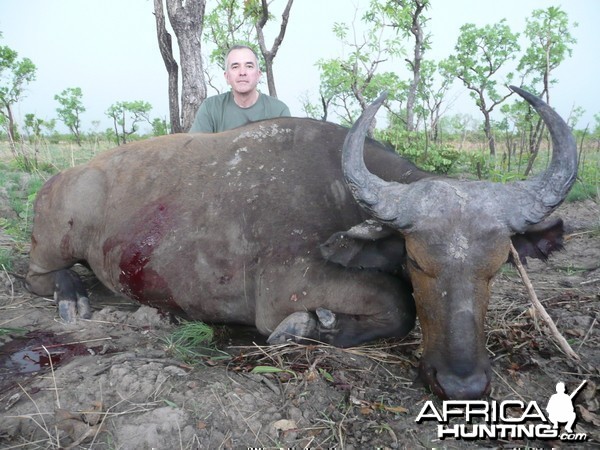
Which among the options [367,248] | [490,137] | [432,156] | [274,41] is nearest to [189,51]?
[274,41]

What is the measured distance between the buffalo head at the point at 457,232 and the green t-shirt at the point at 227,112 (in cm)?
376

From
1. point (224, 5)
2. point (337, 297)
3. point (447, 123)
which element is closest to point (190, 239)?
point (337, 297)

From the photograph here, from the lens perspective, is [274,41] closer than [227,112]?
No

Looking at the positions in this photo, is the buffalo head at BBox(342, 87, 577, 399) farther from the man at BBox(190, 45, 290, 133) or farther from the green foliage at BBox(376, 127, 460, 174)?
the green foliage at BBox(376, 127, 460, 174)

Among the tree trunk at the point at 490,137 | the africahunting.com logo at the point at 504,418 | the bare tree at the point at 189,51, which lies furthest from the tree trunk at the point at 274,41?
the africahunting.com logo at the point at 504,418

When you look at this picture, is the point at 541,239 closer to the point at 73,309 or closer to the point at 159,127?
the point at 73,309

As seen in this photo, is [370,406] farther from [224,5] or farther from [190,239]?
[224,5]

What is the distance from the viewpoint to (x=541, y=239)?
315 centimetres

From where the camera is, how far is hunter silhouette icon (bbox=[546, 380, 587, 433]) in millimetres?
2465

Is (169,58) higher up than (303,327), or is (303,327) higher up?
(169,58)

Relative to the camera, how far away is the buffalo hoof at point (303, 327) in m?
3.27

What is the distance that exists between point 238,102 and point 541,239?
444 centimetres

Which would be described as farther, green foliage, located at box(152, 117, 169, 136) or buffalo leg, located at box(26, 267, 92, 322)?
green foliage, located at box(152, 117, 169, 136)

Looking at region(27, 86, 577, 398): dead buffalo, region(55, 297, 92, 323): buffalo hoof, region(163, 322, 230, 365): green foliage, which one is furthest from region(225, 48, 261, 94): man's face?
region(163, 322, 230, 365): green foliage
